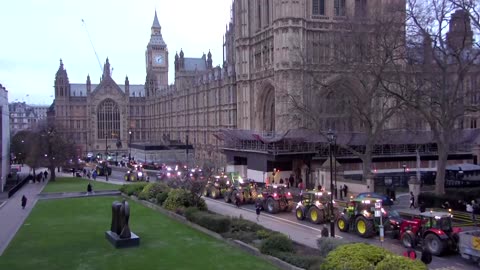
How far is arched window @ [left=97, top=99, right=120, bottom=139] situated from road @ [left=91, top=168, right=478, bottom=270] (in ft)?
322

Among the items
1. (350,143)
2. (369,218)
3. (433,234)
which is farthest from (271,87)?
(433,234)

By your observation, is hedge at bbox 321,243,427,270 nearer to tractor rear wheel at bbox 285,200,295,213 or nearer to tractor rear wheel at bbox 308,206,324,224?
tractor rear wheel at bbox 308,206,324,224

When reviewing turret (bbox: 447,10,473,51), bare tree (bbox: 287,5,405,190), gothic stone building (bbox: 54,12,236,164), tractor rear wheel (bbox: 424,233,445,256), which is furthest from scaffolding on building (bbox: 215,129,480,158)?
gothic stone building (bbox: 54,12,236,164)

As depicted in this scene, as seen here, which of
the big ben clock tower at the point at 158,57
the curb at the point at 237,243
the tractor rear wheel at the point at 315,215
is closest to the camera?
the curb at the point at 237,243

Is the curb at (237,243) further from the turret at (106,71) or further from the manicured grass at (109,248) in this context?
the turret at (106,71)

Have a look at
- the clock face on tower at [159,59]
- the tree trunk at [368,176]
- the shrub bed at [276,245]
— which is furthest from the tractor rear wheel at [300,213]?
the clock face on tower at [159,59]

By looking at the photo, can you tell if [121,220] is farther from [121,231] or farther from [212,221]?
[212,221]

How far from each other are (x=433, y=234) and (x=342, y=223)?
6.03 meters

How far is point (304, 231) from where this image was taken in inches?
1056

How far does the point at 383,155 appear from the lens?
5088 centimetres

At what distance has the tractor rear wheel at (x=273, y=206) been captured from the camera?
32688 millimetres

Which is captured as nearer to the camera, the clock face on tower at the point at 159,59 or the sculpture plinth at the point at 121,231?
the sculpture plinth at the point at 121,231

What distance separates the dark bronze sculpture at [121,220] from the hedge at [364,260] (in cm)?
1111

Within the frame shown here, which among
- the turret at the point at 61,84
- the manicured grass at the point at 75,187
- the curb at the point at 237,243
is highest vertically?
the turret at the point at 61,84
